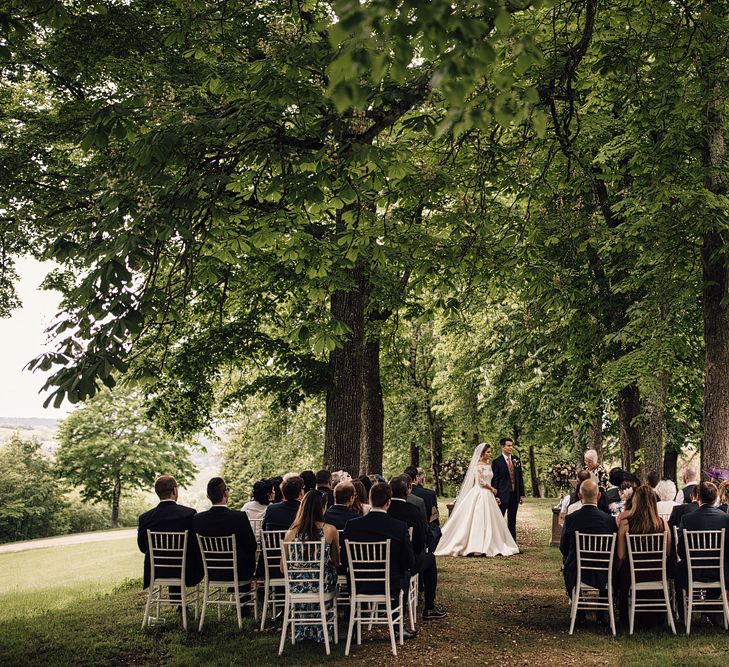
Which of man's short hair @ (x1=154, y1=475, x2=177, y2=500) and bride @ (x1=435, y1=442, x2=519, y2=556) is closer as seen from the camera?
man's short hair @ (x1=154, y1=475, x2=177, y2=500)

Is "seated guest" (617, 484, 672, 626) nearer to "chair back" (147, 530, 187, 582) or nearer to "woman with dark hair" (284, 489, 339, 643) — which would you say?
"woman with dark hair" (284, 489, 339, 643)

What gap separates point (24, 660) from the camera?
8.27m

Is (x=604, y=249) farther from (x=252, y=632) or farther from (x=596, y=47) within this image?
(x=252, y=632)

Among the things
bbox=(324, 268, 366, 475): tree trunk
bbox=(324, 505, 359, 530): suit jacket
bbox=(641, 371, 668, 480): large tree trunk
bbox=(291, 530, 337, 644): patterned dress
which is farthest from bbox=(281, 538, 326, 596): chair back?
bbox=(641, 371, 668, 480): large tree trunk

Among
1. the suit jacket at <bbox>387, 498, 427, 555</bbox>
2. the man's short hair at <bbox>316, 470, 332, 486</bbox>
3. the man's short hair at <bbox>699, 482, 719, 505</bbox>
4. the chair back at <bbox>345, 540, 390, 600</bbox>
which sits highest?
the man's short hair at <bbox>316, 470, 332, 486</bbox>

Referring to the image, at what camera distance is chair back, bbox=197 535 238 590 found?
29.5ft

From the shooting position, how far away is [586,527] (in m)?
8.88

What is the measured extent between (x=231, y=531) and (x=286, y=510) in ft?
2.26

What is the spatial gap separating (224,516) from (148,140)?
4.59m

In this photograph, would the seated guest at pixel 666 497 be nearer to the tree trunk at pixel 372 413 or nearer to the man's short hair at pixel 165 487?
the man's short hair at pixel 165 487

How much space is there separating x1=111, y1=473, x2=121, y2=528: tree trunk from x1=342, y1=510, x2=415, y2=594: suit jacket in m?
42.9

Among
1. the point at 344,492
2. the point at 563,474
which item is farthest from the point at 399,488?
the point at 563,474

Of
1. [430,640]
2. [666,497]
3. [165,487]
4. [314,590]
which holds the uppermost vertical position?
[165,487]

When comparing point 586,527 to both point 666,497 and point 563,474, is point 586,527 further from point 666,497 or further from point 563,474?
point 563,474
